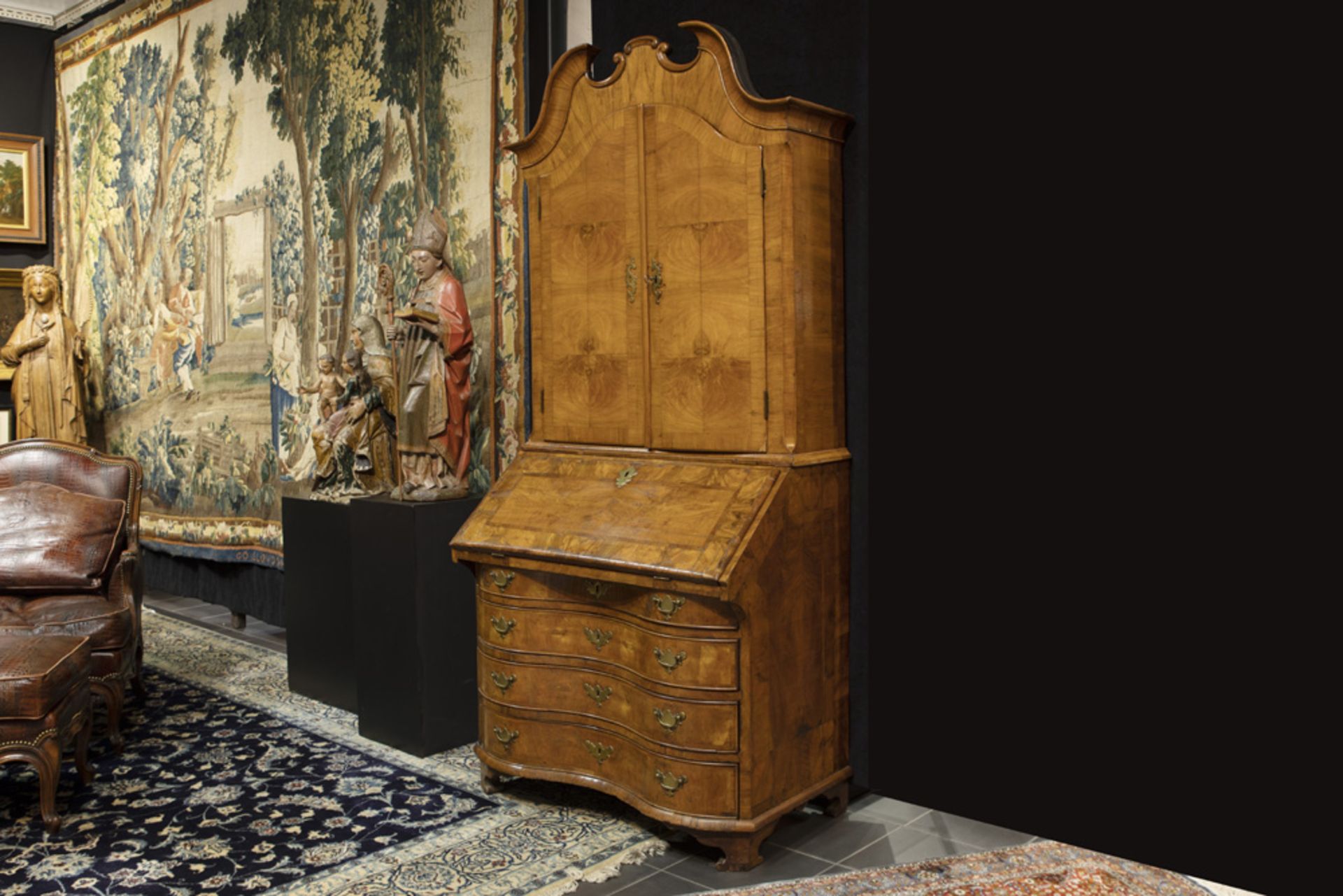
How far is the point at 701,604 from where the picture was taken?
3785 mm

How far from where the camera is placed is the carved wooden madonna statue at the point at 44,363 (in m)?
8.60

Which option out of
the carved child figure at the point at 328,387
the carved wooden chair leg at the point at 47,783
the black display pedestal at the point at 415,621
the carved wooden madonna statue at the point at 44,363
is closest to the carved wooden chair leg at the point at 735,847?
the black display pedestal at the point at 415,621

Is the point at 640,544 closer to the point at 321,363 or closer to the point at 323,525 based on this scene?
the point at 323,525

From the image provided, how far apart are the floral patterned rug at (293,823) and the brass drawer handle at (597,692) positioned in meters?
0.46

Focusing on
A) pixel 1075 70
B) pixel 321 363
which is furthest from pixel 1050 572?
pixel 321 363

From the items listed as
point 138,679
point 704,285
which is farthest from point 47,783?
point 704,285

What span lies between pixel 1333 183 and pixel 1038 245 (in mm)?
903

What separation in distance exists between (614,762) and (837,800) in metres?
0.84

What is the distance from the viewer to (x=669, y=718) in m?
3.88

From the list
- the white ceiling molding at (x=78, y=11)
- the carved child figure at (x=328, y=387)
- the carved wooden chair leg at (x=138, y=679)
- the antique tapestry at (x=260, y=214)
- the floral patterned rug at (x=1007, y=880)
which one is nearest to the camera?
the floral patterned rug at (x=1007, y=880)

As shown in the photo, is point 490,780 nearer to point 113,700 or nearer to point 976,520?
point 113,700

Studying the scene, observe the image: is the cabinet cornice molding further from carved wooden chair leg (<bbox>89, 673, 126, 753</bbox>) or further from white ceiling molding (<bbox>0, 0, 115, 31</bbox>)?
white ceiling molding (<bbox>0, 0, 115, 31</bbox>)

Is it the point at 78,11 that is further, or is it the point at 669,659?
the point at 78,11

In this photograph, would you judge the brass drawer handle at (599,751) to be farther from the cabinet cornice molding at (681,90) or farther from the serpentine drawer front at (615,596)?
the cabinet cornice molding at (681,90)
